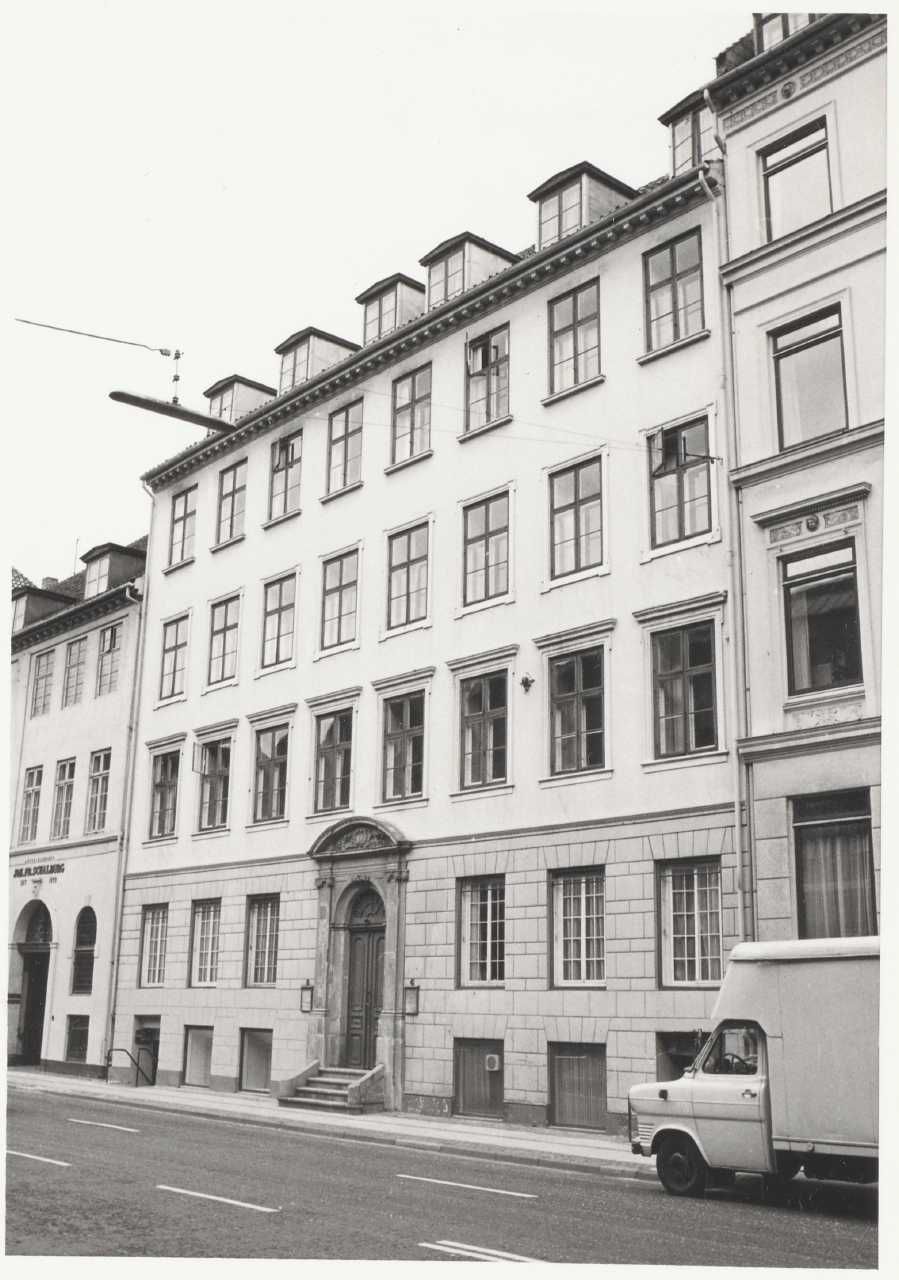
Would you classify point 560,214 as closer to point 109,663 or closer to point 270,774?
point 270,774

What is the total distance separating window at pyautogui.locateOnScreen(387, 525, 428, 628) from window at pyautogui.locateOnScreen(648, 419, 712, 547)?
541cm

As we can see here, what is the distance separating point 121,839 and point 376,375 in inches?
468

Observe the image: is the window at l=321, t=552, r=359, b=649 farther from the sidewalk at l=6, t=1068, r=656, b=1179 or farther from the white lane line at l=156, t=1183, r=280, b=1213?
the white lane line at l=156, t=1183, r=280, b=1213

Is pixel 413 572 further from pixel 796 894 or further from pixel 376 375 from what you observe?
pixel 796 894

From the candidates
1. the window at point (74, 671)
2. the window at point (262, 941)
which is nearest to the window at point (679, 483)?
the window at point (262, 941)

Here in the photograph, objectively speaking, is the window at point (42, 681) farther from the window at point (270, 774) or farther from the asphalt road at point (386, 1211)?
the asphalt road at point (386, 1211)

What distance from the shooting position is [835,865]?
16422 millimetres

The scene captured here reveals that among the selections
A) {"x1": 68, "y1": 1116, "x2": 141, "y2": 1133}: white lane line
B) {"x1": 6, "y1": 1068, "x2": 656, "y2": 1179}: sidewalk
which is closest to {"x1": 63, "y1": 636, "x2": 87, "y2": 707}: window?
{"x1": 6, "y1": 1068, "x2": 656, "y2": 1179}: sidewalk

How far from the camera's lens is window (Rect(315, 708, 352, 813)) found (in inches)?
1000

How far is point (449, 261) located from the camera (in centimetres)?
2539

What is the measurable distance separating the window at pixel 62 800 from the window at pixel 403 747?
9114 millimetres

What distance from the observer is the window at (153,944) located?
2852 cm

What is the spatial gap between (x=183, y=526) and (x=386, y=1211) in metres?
21.4

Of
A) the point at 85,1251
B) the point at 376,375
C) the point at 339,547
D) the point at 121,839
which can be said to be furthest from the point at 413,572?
the point at 85,1251
